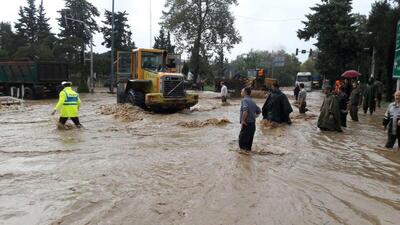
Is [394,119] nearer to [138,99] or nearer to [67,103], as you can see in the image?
[67,103]

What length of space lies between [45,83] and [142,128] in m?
18.7

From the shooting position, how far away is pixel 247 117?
31.5 feet

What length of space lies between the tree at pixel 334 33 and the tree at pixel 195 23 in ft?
37.6

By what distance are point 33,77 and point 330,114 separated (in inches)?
893

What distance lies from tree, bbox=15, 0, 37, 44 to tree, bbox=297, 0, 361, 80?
44.4m

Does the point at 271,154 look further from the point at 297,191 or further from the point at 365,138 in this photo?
the point at 365,138

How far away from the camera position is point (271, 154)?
32.9ft

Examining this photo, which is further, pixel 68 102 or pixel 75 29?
pixel 75 29

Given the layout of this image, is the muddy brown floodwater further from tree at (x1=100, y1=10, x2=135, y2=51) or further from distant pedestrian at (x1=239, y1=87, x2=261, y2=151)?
tree at (x1=100, y1=10, x2=135, y2=51)

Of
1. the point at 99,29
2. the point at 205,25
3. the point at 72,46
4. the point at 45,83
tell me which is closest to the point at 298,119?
the point at 45,83

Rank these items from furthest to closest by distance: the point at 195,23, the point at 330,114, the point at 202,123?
1. the point at 195,23
2. the point at 202,123
3. the point at 330,114

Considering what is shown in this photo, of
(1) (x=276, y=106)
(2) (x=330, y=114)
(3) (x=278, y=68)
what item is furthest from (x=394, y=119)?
(3) (x=278, y=68)

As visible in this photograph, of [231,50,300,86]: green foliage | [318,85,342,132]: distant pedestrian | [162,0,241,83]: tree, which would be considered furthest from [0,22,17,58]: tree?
[318,85,342,132]: distant pedestrian

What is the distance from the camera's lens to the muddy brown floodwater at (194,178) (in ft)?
18.8
